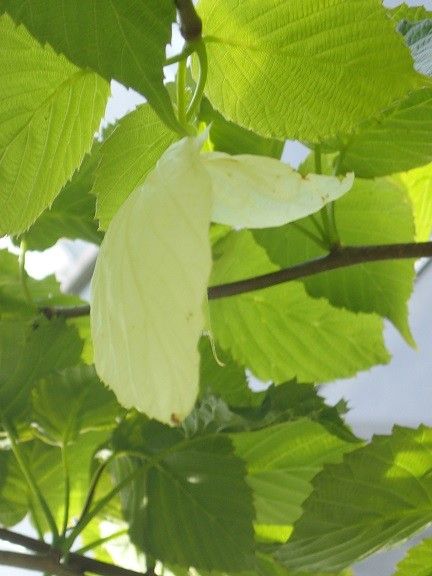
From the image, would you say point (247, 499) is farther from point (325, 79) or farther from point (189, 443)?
point (325, 79)

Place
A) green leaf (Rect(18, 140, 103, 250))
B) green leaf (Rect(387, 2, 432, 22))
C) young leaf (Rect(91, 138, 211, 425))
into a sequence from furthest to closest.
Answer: green leaf (Rect(18, 140, 103, 250)), green leaf (Rect(387, 2, 432, 22)), young leaf (Rect(91, 138, 211, 425))

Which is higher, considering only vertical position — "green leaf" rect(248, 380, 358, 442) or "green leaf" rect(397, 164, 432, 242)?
"green leaf" rect(397, 164, 432, 242)

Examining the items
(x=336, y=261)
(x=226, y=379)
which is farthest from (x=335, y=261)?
(x=226, y=379)

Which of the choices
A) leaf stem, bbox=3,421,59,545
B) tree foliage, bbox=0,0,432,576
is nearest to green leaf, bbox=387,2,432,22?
tree foliage, bbox=0,0,432,576

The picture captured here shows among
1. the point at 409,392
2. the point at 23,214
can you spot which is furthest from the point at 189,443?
the point at 409,392

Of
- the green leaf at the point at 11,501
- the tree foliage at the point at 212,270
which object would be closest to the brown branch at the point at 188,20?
the tree foliage at the point at 212,270

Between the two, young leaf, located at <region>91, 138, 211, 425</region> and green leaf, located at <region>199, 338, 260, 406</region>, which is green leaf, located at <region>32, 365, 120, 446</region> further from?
young leaf, located at <region>91, 138, 211, 425</region>
